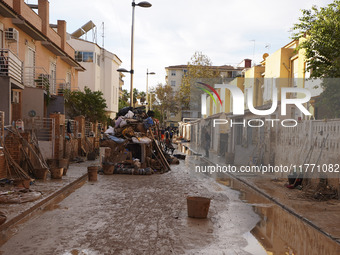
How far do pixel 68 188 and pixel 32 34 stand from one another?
12.5 meters

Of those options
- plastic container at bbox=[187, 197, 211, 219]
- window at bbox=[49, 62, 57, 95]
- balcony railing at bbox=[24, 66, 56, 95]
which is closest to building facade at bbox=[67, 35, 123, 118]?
window at bbox=[49, 62, 57, 95]

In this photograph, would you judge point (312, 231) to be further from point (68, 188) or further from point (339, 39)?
point (339, 39)

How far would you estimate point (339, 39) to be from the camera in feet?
61.1

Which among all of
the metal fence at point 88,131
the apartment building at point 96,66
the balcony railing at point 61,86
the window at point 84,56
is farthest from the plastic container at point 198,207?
the window at point 84,56

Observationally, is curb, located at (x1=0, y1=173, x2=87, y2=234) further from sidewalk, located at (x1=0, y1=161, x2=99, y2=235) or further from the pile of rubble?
the pile of rubble

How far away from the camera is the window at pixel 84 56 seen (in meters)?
41.2

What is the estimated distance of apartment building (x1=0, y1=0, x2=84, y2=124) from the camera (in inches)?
680

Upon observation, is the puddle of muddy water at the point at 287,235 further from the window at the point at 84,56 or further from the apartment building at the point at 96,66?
the window at the point at 84,56

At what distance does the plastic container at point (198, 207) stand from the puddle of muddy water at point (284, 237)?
1.15 metres

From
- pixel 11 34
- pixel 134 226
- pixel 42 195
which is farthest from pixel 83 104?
pixel 134 226

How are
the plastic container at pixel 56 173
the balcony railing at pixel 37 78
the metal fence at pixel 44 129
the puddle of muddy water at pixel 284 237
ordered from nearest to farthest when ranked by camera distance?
the puddle of muddy water at pixel 284 237 → the plastic container at pixel 56 173 → the metal fence at pixel 44 129 → the balcony railing at pixel 37 78

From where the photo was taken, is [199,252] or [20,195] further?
[20,195]

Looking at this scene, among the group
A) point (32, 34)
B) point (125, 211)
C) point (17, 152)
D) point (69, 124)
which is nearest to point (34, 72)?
point (32, 34)

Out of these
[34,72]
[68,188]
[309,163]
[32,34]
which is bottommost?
[68,188]
